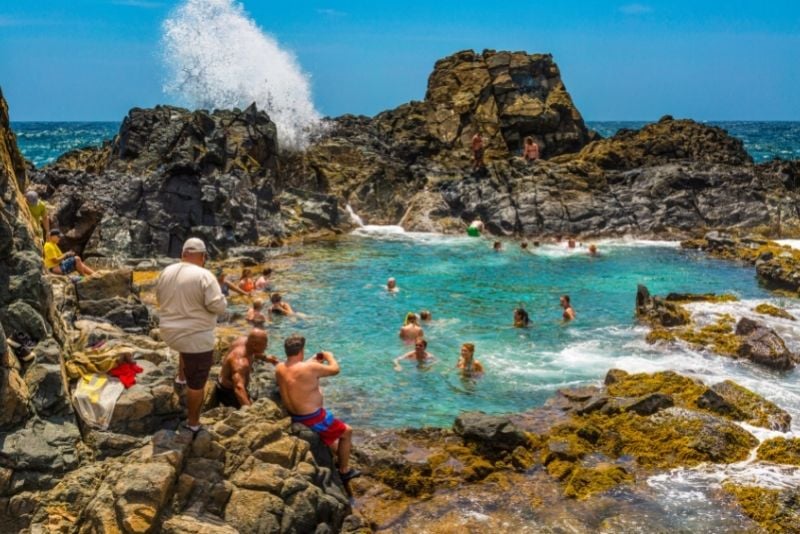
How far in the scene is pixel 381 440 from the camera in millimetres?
13195

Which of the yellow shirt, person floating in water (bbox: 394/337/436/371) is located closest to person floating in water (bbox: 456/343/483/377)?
person floating in water (bbox: 394/337/436/371)

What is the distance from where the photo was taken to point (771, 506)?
1038 cm

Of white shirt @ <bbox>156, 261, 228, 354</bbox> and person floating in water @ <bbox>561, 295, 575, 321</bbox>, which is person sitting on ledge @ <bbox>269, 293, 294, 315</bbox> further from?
white shirt @ <bbox>156, 261, 228, 354</bbox>

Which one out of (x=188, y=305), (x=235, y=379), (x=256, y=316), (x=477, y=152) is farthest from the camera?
(x=477, y=152)

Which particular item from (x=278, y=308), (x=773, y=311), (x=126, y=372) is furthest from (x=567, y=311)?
(x=126, y=372)

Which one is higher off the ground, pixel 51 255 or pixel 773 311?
pixel 51 255

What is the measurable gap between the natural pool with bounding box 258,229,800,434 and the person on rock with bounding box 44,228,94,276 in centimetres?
553

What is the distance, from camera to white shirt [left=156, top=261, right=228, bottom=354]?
8.23m

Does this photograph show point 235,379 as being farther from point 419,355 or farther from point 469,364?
point 419,355

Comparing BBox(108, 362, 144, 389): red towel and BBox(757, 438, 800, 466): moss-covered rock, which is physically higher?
BBox(108, 362, 144, 389): red towel

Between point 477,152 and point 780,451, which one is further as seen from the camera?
point 477,152

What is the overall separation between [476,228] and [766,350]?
2450 cm

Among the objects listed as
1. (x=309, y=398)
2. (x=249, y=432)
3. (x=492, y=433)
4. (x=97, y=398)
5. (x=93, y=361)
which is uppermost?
(x=93, y=361)

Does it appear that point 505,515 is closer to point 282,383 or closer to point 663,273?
point 282,383
